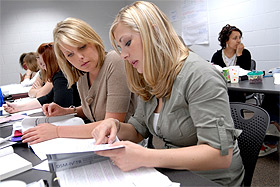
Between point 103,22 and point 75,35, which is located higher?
point 103,22

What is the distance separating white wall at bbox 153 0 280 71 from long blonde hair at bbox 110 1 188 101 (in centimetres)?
286

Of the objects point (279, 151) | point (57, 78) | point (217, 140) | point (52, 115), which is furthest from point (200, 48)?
point (217, 140)

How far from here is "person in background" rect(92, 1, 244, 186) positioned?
73 cm

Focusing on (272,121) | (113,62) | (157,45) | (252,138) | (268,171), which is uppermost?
(157,45)

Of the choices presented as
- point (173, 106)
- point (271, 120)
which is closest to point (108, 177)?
point (173, 106)

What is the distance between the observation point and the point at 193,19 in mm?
4379

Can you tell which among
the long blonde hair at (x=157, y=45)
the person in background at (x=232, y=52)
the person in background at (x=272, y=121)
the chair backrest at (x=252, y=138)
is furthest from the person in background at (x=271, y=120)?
the long blonde hair at (x=157, y=45)

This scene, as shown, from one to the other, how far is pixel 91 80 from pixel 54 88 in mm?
516

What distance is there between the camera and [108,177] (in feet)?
2.25

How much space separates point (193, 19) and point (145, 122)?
3791mm

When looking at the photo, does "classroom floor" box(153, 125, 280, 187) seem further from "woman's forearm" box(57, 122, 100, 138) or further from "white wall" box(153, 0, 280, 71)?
"white wall" box(153, 0, 280, 71)

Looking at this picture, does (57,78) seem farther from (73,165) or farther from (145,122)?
(73,165)

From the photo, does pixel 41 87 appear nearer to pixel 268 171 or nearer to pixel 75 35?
pixel 75 35

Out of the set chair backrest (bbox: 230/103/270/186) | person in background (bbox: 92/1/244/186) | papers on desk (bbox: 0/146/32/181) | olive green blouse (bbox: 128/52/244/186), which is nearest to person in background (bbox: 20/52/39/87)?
papers on desk (bbox: 0/146/32/181)
